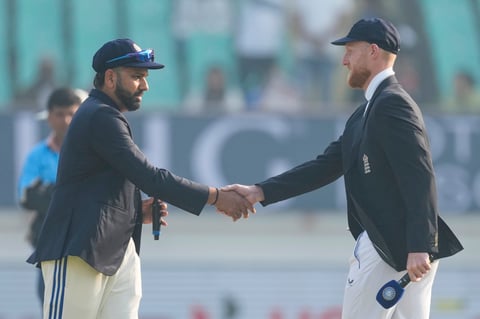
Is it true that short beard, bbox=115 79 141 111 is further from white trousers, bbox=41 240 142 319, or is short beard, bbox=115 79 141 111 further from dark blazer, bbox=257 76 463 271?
dark blazer, bbox=257 76 463 271

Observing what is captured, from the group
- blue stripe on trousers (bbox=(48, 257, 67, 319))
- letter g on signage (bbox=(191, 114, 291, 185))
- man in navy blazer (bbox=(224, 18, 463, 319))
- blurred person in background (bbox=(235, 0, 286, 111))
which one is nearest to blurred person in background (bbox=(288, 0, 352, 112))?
blurred person in background (bbox=(235, 0, 286, 111))

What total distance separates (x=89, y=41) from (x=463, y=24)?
473 cm

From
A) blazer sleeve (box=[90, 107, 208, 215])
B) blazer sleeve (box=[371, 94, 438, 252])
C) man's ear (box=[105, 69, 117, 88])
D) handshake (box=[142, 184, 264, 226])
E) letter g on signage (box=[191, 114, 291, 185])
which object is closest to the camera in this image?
blazer sleeve (box=[371, 94, 438, 252])

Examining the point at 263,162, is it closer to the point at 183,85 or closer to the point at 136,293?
the point at 183,85

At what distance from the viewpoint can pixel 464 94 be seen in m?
15.3

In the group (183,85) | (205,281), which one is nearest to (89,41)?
(183,85)

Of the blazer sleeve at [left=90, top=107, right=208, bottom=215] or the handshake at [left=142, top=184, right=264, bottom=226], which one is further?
the handshake at [left=142, top=184, right=264, bottom=226]

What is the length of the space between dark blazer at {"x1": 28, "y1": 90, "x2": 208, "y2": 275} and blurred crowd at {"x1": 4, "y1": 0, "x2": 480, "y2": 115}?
8.68 metres

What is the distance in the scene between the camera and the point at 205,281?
12.3 meters

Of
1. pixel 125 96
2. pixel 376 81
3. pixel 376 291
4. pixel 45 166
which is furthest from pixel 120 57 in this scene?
pixel 45 166

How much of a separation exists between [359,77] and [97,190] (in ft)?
4.71

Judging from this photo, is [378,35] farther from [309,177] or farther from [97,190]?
[97,190]

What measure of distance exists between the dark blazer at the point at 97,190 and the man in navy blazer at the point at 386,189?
3.47ft

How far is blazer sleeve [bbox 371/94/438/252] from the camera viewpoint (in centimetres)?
586
